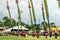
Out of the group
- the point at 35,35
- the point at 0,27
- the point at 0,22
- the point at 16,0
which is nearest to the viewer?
the point at 16,0

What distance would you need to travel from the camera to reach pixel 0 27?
140 meters

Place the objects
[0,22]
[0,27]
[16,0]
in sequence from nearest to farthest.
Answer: [16,0]
[0,27]
[0,22]

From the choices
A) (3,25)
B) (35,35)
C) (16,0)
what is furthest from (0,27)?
(16,0)

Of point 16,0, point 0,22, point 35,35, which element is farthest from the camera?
point 0,22

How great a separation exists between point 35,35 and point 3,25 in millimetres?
110032

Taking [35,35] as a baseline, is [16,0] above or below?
above

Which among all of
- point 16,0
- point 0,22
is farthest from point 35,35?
point 0,22

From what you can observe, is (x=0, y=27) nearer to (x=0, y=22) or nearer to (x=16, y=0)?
(x=0, y=22)

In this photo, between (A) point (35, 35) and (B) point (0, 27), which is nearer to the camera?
(A) point (35, 35)

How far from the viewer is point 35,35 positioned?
126ft

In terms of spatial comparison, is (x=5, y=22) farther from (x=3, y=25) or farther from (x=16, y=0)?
(x=16, y=0)

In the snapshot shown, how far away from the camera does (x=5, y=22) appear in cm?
14825

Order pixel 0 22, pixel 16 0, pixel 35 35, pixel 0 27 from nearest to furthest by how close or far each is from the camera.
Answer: pixel 16 0, pixel 35 35, pixel 0 27, pixel 0 22

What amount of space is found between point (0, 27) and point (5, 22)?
29.4ft
